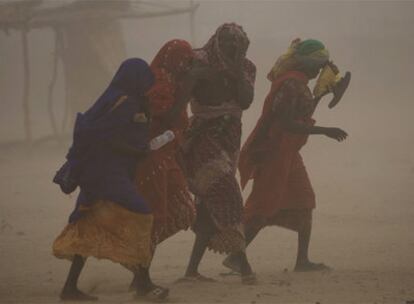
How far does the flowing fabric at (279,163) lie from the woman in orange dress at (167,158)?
1.03 metres

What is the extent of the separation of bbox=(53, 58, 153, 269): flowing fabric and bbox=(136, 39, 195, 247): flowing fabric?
24cm

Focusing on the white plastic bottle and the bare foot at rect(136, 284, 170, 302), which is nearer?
the bare foot at rect(136, 284, 170, 302)

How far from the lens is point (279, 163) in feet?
22.5

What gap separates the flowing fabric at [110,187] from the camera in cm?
539

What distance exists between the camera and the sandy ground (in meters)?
5.95

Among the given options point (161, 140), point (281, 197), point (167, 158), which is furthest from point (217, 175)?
point (281, 197)

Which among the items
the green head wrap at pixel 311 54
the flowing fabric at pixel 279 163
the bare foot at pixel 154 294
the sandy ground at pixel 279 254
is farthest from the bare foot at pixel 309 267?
the bare foot at pixel 154 294

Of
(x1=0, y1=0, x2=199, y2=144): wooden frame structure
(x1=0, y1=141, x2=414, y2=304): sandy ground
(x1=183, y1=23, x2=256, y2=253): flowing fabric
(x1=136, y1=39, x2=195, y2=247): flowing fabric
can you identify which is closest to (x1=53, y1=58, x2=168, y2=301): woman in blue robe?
(x1=136, y1=39, x2=195, y2=247): flowing fabric

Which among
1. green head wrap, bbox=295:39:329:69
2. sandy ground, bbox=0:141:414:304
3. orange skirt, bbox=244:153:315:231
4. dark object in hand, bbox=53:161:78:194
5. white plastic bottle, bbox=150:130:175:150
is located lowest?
sandy ground, bbox=0:141:414:304

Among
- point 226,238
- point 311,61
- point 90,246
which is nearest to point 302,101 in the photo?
point 311,61

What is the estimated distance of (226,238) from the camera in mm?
6227

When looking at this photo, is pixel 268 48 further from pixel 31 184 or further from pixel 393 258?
pixel 393 258

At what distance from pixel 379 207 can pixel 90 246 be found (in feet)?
20.0

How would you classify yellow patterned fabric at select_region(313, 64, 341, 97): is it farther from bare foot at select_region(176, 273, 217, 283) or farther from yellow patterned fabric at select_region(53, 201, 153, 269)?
yellow patterned fabric at select_region(53, 201, 153, 269)
